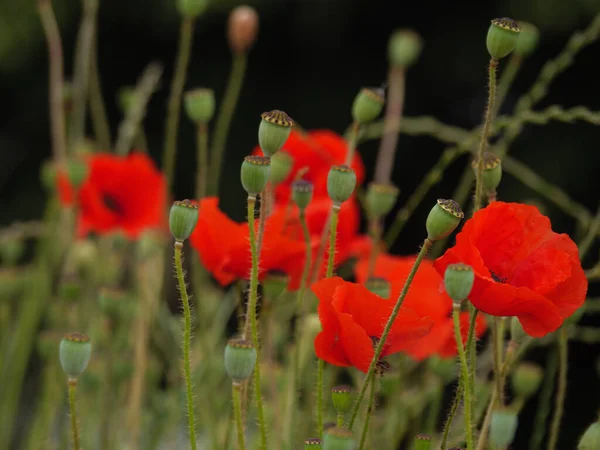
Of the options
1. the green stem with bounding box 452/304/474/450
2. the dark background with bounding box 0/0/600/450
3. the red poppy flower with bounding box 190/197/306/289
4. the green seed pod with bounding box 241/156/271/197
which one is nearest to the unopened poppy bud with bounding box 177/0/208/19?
the red poppy flower with bounding box 190/197/306/289

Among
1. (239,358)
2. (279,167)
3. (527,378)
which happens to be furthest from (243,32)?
(239,358)

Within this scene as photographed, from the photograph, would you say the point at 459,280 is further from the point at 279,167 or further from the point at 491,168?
the point at 279,167

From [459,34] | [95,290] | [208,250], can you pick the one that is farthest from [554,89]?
[208,250]

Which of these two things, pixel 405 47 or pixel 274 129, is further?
pixel 405 47

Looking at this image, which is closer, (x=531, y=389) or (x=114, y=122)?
(x=531, y=389)

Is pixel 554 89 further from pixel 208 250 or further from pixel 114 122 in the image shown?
pixel 208 250

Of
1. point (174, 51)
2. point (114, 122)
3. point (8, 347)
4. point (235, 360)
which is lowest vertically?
point (8, 347)

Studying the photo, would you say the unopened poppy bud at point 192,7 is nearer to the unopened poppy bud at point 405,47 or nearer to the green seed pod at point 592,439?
the unopened poppy bud at point 405,47
